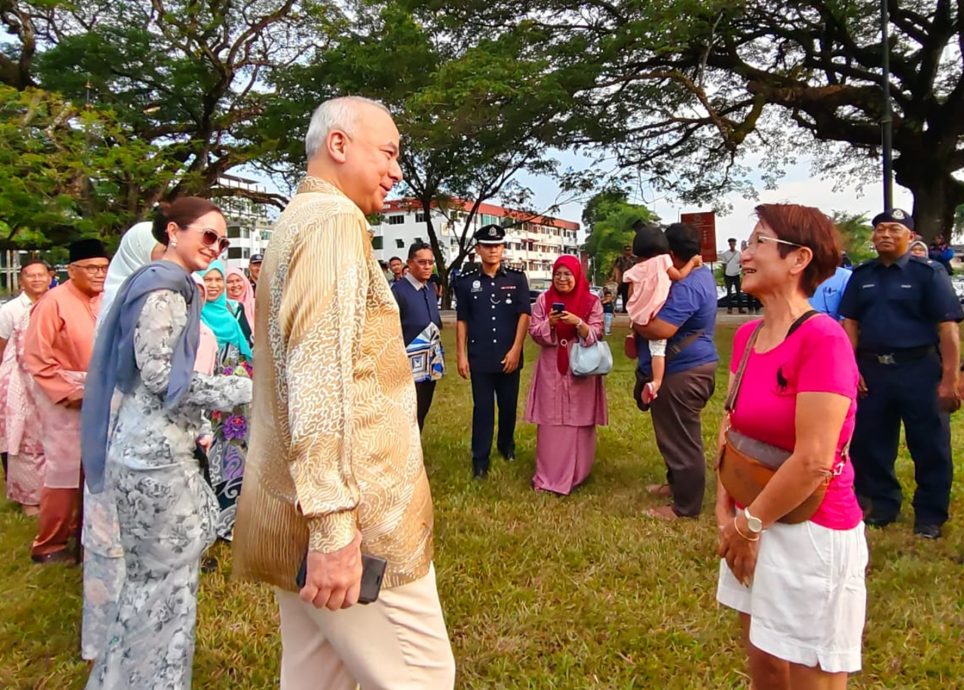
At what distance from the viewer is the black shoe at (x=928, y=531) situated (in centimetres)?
373

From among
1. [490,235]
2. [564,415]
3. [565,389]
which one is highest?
[490,235]

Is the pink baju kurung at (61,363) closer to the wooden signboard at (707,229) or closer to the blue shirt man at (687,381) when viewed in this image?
the blue shirt man at (687,381)

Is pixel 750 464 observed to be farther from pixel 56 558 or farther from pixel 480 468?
pixel 56 558

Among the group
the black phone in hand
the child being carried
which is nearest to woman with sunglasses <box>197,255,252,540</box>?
the child being carried

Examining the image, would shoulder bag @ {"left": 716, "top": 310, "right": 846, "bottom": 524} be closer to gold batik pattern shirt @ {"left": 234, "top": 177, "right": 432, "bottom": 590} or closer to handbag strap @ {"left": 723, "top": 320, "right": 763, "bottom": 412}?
handbag strap @ {"left": 723, "top": 320, "right": 763, "bottom": 412}

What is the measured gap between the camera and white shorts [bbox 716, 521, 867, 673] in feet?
5.39

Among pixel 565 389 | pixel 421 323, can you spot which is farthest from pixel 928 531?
pixel 421 323

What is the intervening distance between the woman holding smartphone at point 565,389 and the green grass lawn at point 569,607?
1.17 ft

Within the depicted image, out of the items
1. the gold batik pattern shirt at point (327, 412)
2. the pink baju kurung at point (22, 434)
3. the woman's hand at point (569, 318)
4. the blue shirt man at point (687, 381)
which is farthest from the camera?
the woman's hand at point (569, 318)

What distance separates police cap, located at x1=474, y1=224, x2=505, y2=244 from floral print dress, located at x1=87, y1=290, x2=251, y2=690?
313 cm

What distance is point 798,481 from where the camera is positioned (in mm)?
1620

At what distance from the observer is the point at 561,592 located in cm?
319

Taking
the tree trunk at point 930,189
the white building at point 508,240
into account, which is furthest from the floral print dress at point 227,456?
the white building at point 508,240

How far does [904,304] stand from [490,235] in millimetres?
2719
